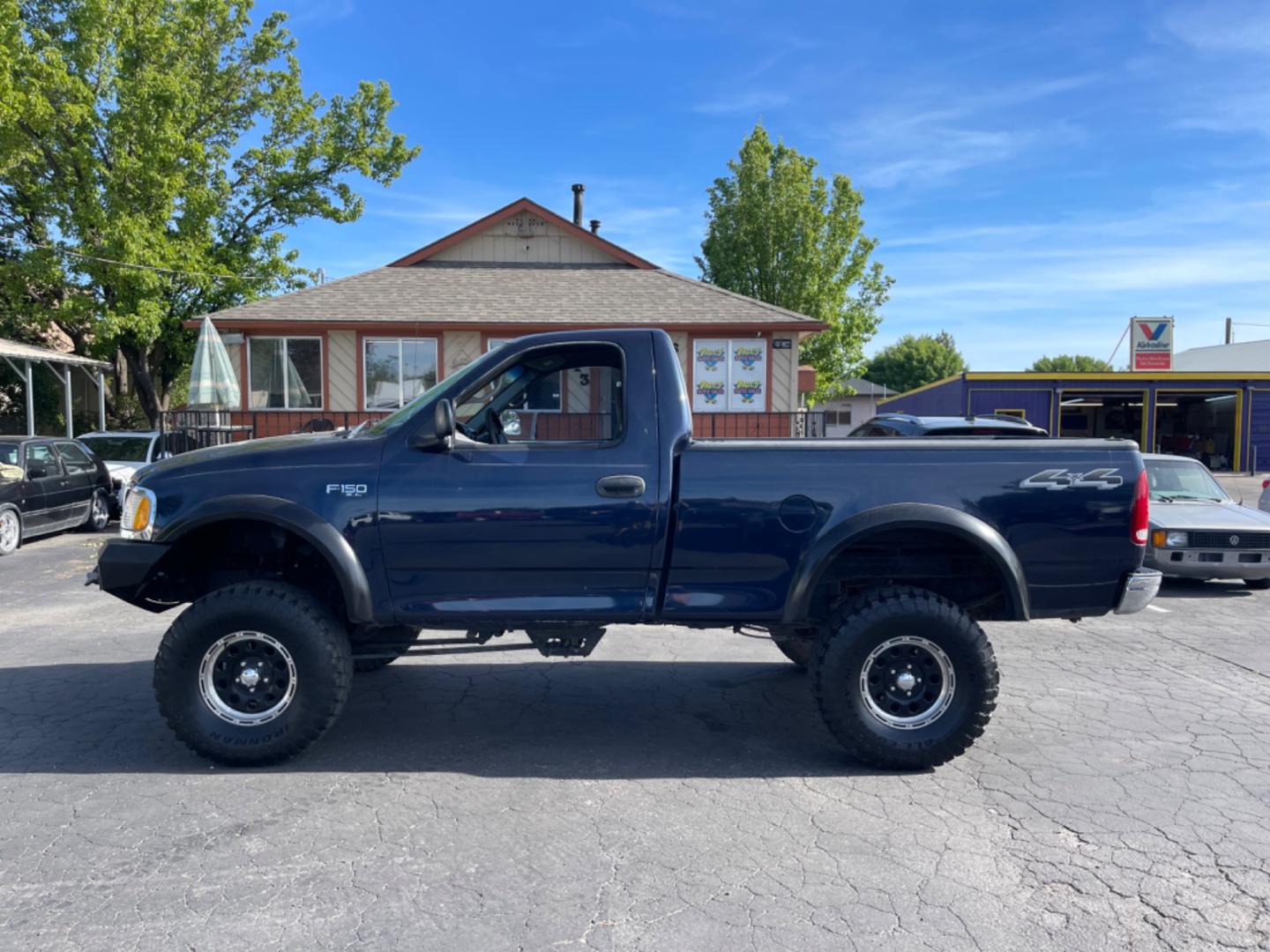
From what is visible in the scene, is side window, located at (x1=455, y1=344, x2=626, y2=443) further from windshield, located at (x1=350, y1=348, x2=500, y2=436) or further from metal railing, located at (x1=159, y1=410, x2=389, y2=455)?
metal railing, located at (x1=159, y1=410, x2=389, y2=455)

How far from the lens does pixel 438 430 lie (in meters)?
4.28

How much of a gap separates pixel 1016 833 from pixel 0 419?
32415 millimetres

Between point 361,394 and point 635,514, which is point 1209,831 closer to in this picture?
point 635,514

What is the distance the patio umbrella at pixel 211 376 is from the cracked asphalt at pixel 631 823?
8.76m

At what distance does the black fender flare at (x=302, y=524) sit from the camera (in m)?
4.22

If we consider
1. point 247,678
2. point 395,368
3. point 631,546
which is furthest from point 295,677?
point 395,368

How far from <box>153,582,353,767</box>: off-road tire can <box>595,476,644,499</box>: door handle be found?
1.49 meters

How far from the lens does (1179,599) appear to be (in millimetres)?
9219

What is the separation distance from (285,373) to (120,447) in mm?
3267

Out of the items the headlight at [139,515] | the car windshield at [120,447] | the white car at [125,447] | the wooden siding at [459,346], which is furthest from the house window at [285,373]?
the headlight at [139,515]

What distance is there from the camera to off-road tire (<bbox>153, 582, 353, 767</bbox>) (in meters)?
4.29

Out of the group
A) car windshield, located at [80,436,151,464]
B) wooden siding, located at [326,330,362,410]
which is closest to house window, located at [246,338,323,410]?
wooden siding, located at [326,330,362,410]

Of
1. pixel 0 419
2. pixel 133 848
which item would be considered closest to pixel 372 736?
pixel 133 848

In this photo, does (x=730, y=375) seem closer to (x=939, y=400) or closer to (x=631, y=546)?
(x=631, y=546)
